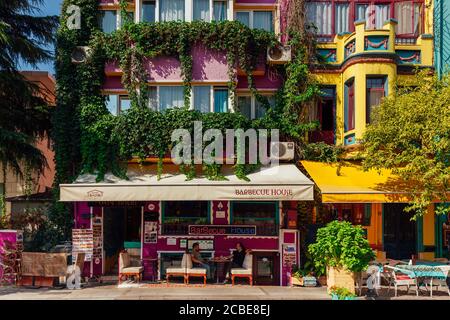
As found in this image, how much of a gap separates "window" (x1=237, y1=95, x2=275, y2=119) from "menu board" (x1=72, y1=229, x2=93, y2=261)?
288 inches

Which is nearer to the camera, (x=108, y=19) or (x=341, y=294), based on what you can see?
(x=341, y=294)

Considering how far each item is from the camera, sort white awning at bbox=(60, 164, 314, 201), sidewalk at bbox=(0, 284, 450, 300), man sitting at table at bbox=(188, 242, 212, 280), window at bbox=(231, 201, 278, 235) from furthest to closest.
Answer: window at bbox=(231, 201, 278, 235), man sitting at table at bbox=(188, 242, 212, 280), white awning at bbox=(60, 164, 314, 201), sidewalk at bbox=(0, 284, 450, 300)

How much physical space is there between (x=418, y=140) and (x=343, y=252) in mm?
4494

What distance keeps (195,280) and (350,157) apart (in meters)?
7.19

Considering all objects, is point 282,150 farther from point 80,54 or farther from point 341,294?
point 80,54

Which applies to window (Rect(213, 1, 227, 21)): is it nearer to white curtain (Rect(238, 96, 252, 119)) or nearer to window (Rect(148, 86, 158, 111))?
white curtain (Rect(238, 96, 252, 119))

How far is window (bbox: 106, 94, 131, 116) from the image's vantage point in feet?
60.0

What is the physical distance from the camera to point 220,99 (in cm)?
1800

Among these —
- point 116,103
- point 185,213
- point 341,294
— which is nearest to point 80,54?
point 116,103

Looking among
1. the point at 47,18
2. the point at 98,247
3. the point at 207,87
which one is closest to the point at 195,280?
the point at 98,247

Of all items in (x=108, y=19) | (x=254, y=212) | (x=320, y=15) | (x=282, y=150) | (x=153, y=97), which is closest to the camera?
(x=282, y=150)

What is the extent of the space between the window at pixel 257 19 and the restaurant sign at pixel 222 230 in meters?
7.88

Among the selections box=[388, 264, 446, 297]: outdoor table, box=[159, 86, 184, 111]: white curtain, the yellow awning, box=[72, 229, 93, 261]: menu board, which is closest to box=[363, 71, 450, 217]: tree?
the yellow awning

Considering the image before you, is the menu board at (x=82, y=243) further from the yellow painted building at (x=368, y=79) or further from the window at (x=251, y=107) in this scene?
the yellow painted building at (x=368, y=79)
